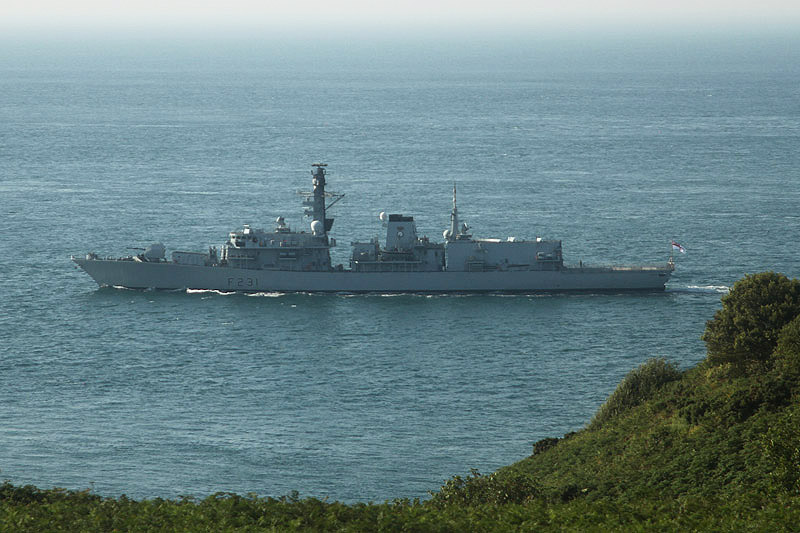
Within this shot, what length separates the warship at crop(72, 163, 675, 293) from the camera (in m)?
77.0

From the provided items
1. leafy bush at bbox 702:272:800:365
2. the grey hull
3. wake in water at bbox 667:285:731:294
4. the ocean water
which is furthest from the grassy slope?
the grey hull

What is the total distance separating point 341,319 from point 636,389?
26.1 metres

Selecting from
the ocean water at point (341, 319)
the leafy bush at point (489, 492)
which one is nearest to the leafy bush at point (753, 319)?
the ocean water at point (341, 319)

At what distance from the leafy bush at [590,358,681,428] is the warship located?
2655 cm

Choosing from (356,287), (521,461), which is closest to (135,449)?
(521,461)

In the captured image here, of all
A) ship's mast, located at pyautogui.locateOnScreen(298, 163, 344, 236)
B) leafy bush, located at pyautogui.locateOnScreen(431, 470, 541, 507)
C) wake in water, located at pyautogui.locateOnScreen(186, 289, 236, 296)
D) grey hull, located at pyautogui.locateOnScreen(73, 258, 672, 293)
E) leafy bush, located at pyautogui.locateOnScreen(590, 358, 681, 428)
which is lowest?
leafy bush, located at pyautogui.locateOnScreen(431, 470, 541, 507)

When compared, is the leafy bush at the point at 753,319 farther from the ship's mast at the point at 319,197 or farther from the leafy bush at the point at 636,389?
the ship's mast at the point at 319,197

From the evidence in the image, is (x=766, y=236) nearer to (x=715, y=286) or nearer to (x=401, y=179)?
(x=715, y=286)

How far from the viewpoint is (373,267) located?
77875 mm

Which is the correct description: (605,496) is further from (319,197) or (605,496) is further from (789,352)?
(319,197)

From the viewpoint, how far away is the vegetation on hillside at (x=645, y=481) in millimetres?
32250

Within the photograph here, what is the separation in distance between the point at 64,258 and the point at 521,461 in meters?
51.0

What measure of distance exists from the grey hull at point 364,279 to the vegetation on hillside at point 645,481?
2821cm

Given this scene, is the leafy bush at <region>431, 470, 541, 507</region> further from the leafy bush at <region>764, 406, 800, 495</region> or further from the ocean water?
the leafy bush at <region>764, 406, 800, 495</region>
